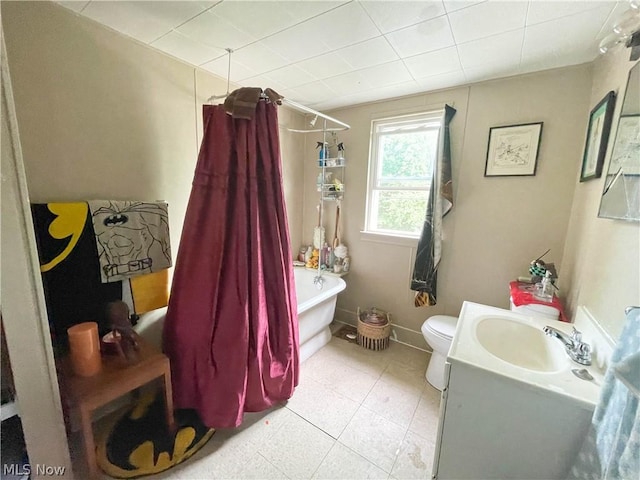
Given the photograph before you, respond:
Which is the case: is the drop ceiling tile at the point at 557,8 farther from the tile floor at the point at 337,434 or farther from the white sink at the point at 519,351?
the tile floor at the point at 337,434

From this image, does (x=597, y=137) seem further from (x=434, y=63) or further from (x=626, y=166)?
(x=434, y=63)

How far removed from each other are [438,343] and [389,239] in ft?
3.32

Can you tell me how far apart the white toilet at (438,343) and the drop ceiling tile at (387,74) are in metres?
1.91

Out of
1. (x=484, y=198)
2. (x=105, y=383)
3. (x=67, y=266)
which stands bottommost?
(x=105, y=383)

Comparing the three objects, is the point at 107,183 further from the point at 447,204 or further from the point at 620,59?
the point at 620,59

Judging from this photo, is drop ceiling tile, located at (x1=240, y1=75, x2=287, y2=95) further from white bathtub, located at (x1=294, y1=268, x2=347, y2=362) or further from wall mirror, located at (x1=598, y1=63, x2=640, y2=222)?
wall mirror, located at (x1=598, y1=63, x2=640, y2=222)

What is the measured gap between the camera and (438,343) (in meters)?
1.85

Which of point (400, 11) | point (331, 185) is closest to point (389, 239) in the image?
point (331, 185)

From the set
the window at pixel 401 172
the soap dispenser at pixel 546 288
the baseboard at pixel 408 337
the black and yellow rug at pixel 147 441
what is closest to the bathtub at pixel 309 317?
the black and yellow rug at pixel 147 441

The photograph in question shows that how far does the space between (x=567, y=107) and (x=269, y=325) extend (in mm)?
2464

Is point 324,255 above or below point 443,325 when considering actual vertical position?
above

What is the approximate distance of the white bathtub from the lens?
2.08 metres

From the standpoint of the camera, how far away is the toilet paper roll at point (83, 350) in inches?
46.3

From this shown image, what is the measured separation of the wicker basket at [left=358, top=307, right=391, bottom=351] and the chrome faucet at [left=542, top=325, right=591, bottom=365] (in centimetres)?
136
